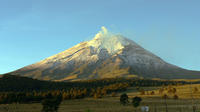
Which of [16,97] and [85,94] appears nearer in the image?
[16,97]

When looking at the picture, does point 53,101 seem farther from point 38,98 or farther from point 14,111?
point 38,98

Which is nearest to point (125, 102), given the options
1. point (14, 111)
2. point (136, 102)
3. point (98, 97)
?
point (136, 102)

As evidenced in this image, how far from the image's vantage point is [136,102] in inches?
3907

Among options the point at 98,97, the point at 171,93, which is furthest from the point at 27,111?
the point at 171,93

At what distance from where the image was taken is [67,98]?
176 m

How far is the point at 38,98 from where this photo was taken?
16825 cm

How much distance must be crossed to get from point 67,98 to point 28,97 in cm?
2929

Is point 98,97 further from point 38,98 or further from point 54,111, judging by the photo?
point 54,111

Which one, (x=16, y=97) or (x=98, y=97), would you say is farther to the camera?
(x=98, y=97)

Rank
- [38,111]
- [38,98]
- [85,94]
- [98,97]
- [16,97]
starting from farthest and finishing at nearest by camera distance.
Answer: [85,94]
[98,97]
[38,98]
[16,97]
[38,111]

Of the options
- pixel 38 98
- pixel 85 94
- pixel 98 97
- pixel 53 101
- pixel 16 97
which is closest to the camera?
pixel 53 101

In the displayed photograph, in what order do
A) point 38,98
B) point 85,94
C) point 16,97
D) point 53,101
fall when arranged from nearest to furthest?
1. point 53,101
2. point 16,97
3. point 38,98
4. point 85,94

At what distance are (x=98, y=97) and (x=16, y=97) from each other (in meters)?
62.4

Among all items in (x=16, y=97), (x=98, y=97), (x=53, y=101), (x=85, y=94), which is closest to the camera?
(x=53, y=101)
